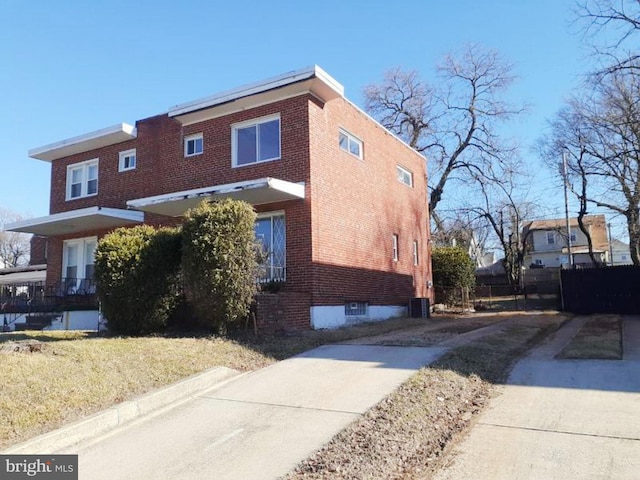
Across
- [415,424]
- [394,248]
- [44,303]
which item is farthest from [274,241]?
[415,424]

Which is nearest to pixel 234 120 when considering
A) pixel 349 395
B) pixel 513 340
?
pixel 513 340

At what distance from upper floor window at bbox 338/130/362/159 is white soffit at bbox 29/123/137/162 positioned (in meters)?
7.35

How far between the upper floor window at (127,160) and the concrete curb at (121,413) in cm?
1227

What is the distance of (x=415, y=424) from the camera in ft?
18.5

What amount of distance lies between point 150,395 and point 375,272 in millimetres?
11253

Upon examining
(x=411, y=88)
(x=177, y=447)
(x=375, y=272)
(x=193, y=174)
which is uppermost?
(x=411, y=88)

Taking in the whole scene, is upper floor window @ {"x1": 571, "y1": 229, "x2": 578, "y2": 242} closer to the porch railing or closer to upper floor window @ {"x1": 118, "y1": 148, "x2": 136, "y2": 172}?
upper floor window @ {"x1": 118, "y1": 148, "x2": 136, "y2": 172}

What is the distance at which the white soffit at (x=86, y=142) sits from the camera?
1789 cm

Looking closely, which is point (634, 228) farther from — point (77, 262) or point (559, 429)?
point (77, 262)

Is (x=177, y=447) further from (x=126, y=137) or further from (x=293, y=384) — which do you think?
(x=126, y=137)

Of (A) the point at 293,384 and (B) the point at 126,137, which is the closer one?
(A) the point at 293,384

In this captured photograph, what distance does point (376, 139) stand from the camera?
59.5 ft

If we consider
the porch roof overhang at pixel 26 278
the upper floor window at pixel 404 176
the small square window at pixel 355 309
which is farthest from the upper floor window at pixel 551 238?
the porch roof overhang at pixel 26 278

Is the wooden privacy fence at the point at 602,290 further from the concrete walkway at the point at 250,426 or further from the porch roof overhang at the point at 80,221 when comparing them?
the porch roof overhang at the point at 80,221
